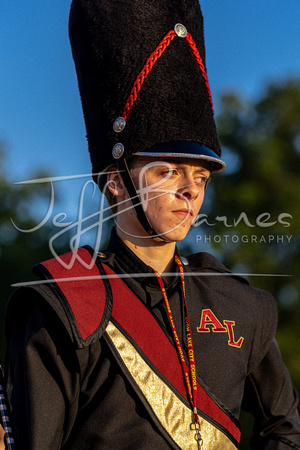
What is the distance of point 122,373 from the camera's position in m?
2.61

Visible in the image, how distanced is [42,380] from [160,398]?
506 millimetres

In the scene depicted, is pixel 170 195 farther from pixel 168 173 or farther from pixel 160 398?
pixel 160 398

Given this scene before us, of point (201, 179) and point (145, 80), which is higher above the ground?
point (145, 80)

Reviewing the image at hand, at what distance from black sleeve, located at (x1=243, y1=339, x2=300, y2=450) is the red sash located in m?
0.41

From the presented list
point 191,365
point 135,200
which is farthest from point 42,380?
point 135,200

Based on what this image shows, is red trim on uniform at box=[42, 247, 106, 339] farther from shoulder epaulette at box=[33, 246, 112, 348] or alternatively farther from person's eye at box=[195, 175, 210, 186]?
person's eye at box=[195, 175, 210, 186]

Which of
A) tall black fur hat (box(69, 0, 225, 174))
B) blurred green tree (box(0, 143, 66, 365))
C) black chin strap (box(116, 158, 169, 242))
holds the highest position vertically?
tall black fur hat (box(69, 0, 225, 174))

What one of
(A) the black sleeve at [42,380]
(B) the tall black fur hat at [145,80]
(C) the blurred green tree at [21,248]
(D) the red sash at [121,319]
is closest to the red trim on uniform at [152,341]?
(D) the red sash at [121,319]

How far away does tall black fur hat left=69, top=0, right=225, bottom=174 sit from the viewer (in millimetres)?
2943

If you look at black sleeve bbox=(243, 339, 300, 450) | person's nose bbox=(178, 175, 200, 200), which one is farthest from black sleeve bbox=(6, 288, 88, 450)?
black sleeve bbox=(243, 339, 300, 450)

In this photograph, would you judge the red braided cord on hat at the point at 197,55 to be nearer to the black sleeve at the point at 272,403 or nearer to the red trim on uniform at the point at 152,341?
the red trim on uniform at the point at 152,341

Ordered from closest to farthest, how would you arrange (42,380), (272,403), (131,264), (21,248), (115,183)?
1. (42,380)
2. (131,264)
3. (115,183)
4. (272,403)
5. (21,248)

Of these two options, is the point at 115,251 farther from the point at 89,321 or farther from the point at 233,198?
the point at 233,198

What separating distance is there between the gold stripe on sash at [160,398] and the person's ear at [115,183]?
2.29ft
